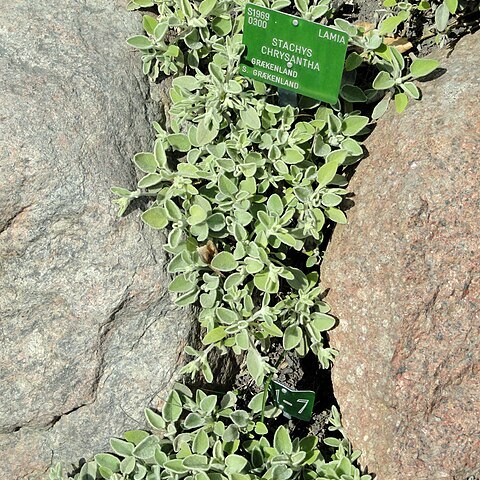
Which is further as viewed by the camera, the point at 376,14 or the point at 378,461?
the point at 376,14

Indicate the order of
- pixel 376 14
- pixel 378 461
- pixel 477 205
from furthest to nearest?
pixel 376 14, pixel 378 461, pixel 477 205

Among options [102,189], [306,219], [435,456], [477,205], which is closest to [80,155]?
[102,189]

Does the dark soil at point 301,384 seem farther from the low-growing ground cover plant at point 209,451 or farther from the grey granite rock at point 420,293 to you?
the grey granite rock at point 420,293

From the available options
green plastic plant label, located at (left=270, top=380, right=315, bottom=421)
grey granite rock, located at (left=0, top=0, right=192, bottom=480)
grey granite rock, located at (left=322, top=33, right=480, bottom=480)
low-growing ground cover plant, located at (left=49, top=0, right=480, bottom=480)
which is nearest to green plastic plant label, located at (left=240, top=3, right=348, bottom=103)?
low-growing ground cover plant, located at (left=49, top=0, right=480, bottom=480)

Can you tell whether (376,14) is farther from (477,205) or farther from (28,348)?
(28,348)

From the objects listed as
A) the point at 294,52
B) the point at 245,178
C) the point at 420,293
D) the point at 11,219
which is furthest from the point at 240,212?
the point at 11,219

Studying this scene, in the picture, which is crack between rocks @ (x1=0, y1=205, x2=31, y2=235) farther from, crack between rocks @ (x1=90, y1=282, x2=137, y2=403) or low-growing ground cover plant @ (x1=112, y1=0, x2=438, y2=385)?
crack between rocks @ (x1=90, y1=282, x2=137, y2=403)

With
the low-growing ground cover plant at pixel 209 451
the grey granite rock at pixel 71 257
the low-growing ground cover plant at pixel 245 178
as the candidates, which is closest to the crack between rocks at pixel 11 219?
the grey granite rock at pixel 71 257
